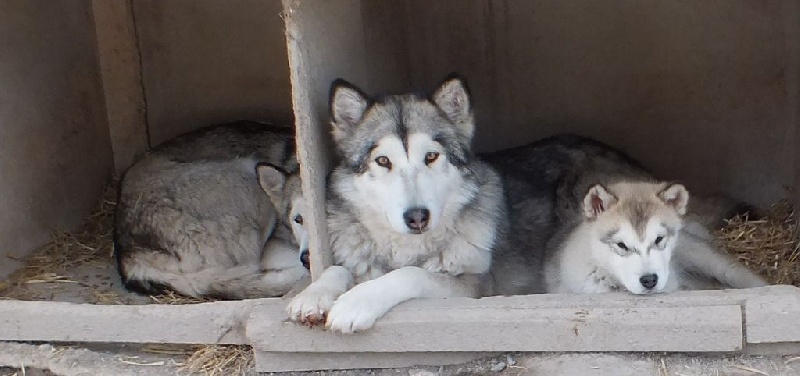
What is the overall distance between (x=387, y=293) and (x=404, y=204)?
1.34ft

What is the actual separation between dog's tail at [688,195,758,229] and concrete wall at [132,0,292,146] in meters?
2.91

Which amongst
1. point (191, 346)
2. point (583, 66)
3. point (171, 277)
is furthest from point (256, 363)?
point (583, 66)

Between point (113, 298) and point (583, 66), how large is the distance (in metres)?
3.42

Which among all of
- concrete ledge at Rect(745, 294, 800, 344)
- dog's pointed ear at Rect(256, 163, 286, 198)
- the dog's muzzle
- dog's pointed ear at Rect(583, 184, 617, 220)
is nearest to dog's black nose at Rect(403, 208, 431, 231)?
the dog's muzzle

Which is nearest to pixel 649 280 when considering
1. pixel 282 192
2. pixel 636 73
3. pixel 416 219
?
pixel 416 219

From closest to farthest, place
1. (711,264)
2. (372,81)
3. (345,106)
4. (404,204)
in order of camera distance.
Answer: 1. (404,204)
2. (345,106)
3. (711,264)
4. (372,81)

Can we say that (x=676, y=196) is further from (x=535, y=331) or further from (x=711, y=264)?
(x=535, y=331)

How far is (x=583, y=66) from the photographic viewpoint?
20.2 feet

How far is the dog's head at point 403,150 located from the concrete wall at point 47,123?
227 centimetres

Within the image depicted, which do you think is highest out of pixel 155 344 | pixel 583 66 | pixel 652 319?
pixel 583 66

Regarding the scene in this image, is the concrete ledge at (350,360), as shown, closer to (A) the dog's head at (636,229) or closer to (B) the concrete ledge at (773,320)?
(A) the dog's head at (636,229)

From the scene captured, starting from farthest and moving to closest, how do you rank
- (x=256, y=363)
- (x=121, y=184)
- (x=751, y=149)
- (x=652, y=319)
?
(x=751, y=149) → (x=121, y=184) → (x=256, y=363) → (x=652, y=319)

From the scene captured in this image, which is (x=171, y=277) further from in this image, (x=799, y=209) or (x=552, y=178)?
(x=799, y=209)

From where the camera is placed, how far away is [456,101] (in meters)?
4.43
